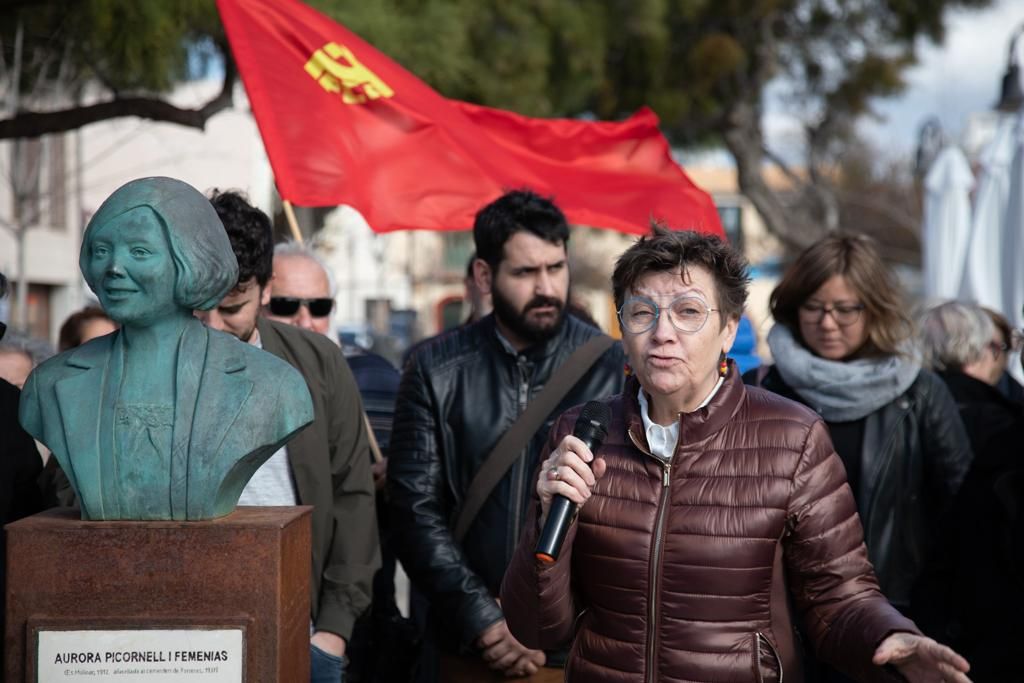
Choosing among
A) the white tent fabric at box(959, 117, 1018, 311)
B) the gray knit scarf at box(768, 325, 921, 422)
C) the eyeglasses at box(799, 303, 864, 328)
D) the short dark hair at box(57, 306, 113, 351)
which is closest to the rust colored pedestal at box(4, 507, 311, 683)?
the gray knit scarf at box(768, 325, 921, 422)

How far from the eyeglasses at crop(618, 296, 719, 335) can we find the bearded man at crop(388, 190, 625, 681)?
105 centimetres

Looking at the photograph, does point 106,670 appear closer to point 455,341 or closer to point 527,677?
point 527,677

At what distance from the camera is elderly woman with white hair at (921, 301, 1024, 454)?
4840mm

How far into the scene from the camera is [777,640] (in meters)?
2.88

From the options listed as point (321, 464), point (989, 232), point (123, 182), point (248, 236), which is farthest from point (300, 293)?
point (123, 182)

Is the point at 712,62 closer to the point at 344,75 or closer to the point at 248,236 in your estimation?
the point at 344,75

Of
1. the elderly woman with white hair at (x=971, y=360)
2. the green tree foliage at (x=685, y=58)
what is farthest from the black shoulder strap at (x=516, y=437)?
the green tree foliage at (x=685, y=58)

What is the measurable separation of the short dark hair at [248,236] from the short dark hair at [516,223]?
698 millimetres

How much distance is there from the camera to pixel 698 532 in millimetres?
2836

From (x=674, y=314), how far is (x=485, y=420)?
Answer: 1189 millimetres

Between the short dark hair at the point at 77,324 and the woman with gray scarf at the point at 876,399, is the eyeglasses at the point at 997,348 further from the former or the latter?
the short dark hair at the point at 77,324

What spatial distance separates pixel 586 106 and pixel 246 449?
13.7m

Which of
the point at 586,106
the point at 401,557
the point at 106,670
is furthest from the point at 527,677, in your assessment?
the point at 586,106

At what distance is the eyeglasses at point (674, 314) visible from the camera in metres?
2.91
